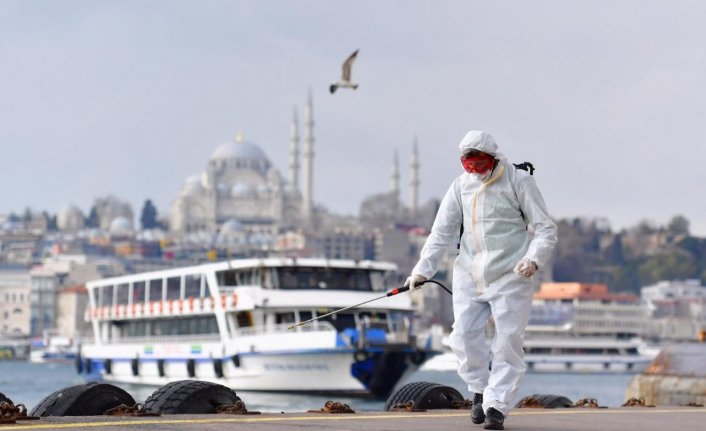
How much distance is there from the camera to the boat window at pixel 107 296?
4112cm

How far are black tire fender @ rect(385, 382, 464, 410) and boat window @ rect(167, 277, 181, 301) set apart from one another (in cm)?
2906

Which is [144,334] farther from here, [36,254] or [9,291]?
[36,254]

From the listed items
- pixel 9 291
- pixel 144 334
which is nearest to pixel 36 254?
pixel 9 291

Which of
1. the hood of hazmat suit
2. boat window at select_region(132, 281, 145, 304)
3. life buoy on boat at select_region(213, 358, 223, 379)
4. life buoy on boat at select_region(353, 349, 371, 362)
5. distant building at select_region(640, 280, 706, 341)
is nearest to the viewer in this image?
the hood of hazmat suit

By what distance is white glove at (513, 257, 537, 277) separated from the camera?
253 inches

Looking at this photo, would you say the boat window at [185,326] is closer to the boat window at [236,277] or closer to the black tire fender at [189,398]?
the boat window at [236,277]

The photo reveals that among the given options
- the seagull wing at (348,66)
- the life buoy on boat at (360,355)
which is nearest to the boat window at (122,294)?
the life buoy on boat at (360,355)

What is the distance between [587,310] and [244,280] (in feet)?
375

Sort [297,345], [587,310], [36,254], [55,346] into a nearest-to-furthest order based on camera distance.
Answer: [297,345] → [55,346] → [587,310] → [36,254]

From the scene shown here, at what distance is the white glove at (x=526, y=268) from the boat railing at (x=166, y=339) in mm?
28847

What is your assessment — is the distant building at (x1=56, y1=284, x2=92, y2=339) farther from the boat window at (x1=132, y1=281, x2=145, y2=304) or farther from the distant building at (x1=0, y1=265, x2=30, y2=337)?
the boat window at (x1=132, y1=281, x2=145, y2=304)

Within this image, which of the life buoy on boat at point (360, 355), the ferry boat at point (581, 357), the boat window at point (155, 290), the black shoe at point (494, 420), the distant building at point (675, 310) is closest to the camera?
the black shoe at point (494, 420)

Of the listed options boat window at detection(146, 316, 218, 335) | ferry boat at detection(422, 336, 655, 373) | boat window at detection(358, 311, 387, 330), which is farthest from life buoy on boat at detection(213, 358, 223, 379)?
ferry boat at detection(422, 336, 655, 373)

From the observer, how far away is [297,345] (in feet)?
107
